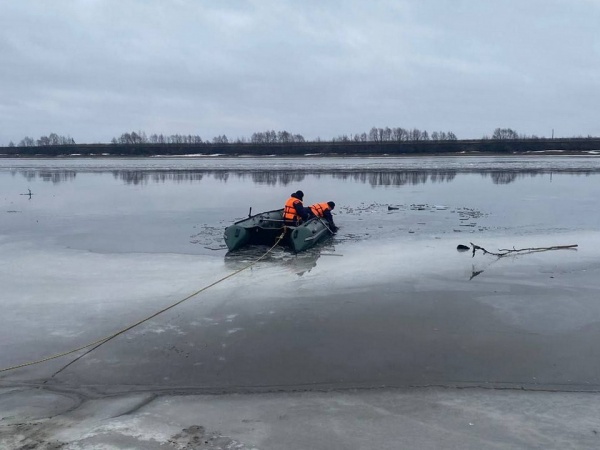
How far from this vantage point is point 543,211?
19016 mm

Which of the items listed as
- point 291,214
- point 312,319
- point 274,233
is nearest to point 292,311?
point 312,319

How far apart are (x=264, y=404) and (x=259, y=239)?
28.4ft

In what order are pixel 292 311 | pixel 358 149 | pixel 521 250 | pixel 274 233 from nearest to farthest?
pixel 292 311
pixel 521 250
pixel 274 233
pixel 358 149

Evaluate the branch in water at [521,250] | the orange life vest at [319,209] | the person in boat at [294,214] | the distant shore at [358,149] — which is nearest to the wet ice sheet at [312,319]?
the branch in water at [521,250]

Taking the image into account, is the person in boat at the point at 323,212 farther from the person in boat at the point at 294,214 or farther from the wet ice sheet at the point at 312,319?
the wet ice sheet at the point at 312,319

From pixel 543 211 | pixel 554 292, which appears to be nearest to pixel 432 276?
pixel 554 292

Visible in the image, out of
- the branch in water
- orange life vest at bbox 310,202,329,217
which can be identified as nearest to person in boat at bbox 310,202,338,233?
orange life vest at bbox 310,202,329,217

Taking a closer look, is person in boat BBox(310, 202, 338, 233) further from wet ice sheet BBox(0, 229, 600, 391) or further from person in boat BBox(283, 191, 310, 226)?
wet ice sheet BBox(0, 229, 600, 391)

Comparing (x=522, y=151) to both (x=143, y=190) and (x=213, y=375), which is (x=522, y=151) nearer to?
(x=143, y=190)

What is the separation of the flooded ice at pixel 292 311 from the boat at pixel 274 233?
29cm

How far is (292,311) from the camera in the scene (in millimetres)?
8148

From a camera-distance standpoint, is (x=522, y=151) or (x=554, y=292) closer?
(x=554, y=292)

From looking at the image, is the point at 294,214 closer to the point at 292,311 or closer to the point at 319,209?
the point at 319,209

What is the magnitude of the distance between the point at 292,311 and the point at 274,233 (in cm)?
572
